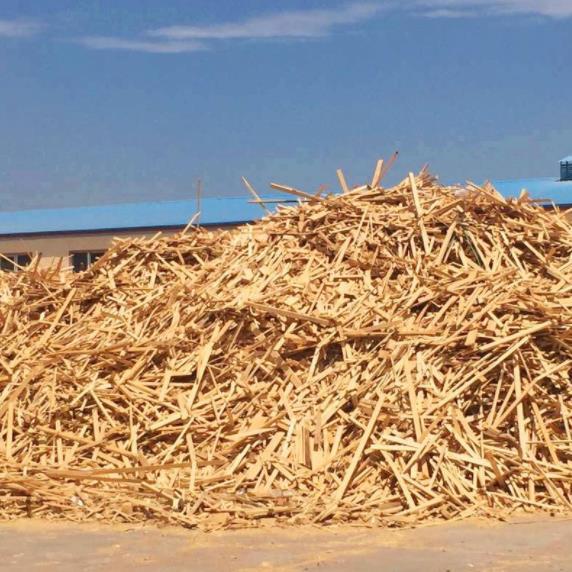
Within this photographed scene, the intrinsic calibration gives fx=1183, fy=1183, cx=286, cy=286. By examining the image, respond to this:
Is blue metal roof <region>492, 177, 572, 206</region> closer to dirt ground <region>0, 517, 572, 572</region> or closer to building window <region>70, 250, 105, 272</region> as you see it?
building window <region>70, 250, 105, 272</region>

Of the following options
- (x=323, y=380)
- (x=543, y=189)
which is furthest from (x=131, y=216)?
(x=323, y=380)

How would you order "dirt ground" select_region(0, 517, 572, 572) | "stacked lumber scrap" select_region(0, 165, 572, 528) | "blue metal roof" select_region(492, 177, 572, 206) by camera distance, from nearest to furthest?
1. "dirt ground" select_region(0, 517, 572, 572)
2. "stacked lumber scrap" select_region(0, 165, 572, 528)
3. "blue metal roof" select_region(492, 177, 572, 206)

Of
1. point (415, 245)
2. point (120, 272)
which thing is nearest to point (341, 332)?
point (415, 245)

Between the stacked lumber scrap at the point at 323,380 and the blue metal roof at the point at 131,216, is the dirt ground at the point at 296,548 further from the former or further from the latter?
the blue metal roof at the point at 131,216

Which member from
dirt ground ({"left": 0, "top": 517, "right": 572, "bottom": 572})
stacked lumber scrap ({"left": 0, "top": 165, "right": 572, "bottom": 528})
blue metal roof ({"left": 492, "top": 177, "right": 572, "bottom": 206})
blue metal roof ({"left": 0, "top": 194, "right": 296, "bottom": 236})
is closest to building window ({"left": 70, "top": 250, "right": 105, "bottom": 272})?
blue metal roof ({"left": 0, "top": 194, "right": 296, "bottom": 236})

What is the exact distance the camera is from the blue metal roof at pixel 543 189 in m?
39.5

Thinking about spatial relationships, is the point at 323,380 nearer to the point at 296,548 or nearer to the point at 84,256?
the point at 296,548

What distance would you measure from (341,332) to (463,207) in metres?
2.86

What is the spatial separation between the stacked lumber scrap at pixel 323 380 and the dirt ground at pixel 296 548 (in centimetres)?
36

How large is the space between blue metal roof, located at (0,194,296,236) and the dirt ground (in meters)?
33.2

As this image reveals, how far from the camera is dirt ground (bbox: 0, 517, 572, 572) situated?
27.2 feet

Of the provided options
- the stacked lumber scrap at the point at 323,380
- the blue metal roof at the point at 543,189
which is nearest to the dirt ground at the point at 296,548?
the stacked lumber scrap at the point at 323,380

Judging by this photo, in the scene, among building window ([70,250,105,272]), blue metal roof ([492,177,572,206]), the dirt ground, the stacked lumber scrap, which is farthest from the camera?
building window ([70,250,105,272])

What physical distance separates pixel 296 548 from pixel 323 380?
273cm
